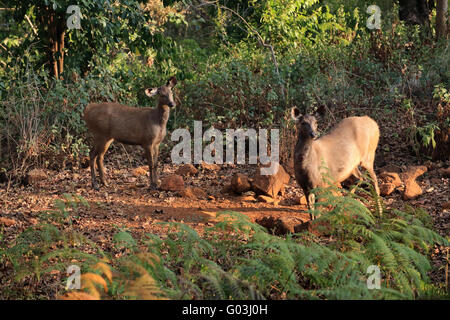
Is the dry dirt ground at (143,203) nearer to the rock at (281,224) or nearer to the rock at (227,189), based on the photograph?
the rock at (227,189)

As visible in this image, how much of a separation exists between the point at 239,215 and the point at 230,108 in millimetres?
5548

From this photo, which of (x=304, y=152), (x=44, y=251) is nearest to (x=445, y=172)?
(x=304, y=152)

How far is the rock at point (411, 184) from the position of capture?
28.0 ft

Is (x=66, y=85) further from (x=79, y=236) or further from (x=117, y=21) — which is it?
(x=79, y=236)

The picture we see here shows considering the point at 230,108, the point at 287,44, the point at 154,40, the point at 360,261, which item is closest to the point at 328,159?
the point at 360,261

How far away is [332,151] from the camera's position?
7.94m

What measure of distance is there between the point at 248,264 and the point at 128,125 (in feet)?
15.2

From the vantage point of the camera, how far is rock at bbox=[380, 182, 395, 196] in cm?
880

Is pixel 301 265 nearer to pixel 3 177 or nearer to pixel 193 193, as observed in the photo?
pixel 193 193

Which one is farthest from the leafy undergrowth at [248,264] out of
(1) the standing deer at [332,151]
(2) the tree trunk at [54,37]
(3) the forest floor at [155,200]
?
(2) the tree trunk at [54,37]

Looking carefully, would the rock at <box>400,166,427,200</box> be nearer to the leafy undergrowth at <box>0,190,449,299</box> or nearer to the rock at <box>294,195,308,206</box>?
the rock at <box>294,195,308,206</box>

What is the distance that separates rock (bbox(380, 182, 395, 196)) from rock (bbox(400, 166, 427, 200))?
8.4 inches

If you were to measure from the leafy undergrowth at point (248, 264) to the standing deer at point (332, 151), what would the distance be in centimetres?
82
